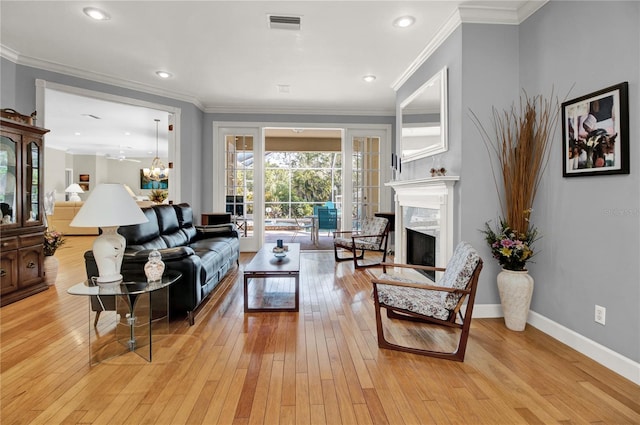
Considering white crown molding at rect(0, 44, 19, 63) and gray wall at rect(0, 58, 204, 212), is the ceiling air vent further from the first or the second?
white crown molding at rect(0, 44, 19, 63)

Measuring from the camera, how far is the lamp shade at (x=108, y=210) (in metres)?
2.29

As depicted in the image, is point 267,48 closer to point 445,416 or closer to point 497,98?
point 497,98

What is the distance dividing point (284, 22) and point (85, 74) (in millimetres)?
3140

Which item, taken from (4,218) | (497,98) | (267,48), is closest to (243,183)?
(267,48)

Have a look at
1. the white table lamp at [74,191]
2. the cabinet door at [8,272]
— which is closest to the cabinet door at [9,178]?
the cabinet door at [8,272]

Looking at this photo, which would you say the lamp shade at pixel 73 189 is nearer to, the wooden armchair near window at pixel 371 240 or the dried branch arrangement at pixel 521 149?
the wooden armchair near window at pixel 371 240

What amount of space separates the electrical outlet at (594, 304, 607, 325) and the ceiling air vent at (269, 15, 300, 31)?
349 cm

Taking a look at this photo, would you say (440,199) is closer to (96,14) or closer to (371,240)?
(371,240)

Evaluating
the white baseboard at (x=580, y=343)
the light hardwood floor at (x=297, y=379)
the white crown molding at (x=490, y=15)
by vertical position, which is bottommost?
the light hardwood floor at (x=297, y=379)

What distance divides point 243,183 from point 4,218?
3.60 m

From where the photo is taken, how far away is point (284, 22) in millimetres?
3289

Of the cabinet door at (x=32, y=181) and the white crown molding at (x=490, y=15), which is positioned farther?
the cabinet door at (x=32, y=181)

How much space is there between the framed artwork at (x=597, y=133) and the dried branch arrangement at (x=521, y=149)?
20cm

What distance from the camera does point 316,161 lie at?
1202 centimetres
